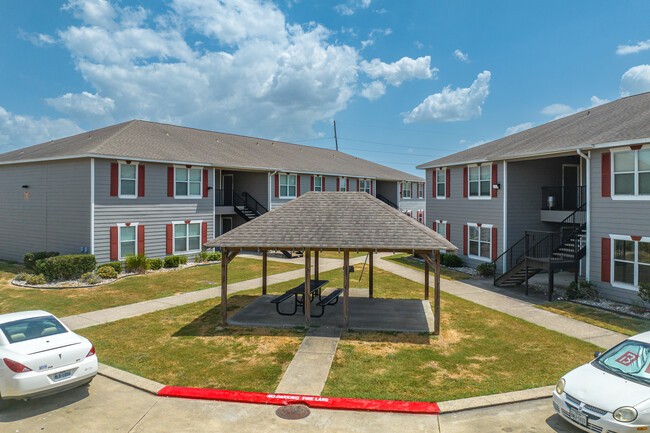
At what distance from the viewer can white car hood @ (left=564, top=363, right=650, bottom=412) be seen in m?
6.61

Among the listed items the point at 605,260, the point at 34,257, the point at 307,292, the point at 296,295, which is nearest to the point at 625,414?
the point at 307,292

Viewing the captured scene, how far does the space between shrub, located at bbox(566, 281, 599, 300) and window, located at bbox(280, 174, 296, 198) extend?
72.3 feet

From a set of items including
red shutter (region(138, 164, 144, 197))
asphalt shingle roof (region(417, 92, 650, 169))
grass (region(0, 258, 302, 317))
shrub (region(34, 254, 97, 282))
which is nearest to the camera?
grass (region(0, 258, 302, 317))

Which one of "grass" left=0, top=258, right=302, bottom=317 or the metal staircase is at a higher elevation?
the metal staircase

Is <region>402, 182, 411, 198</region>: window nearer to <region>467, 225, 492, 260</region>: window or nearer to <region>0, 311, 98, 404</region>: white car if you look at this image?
<region>467, 225, 492, 260</region>: window

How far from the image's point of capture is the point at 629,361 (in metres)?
7.62

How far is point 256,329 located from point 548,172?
1940 cm

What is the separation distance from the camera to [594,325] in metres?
13.4

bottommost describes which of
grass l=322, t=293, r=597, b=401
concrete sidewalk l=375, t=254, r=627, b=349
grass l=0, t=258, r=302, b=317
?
grass l=322, t=293, r=597, b=401

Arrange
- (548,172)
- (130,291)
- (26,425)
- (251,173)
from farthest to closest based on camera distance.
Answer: (251,173)
(548,172)
(130,291)
(26,425)

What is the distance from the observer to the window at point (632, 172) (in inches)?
606

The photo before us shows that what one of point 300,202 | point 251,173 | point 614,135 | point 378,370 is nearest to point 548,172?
point 614,135

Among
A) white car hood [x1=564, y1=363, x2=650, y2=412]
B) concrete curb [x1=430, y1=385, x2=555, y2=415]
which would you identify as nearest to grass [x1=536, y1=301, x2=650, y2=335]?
concrete curb [x1=430, y1=385, x2=555, y2=415]

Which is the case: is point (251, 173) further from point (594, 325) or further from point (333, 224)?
point (594, 325)
